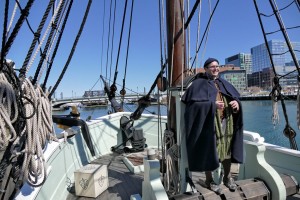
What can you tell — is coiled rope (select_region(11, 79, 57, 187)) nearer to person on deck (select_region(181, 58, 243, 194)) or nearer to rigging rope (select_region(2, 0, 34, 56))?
rigging rope (select_region(2, 0, 34, 56))

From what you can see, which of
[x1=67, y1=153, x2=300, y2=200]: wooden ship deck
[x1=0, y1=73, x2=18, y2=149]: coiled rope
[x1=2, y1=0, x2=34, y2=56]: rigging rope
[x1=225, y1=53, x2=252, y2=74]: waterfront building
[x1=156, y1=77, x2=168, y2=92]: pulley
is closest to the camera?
[x1=0, y1=73, x2=18, y2=149]: coiled rope

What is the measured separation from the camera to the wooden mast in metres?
2.98

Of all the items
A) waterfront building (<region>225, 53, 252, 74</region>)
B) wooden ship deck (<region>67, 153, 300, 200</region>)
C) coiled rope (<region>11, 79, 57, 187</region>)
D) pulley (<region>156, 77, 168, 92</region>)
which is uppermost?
waterfront building (<region>225, 53, 252, 74</region>)

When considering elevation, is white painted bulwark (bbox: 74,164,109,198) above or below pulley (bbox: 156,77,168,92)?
below

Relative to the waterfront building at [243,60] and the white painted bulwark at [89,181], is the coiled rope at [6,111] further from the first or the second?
the waterfront building at [243,60]

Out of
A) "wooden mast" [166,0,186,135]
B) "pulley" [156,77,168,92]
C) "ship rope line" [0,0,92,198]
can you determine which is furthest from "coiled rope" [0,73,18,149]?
"pulley" [156,77,168,92]

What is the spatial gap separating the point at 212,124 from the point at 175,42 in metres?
1.11

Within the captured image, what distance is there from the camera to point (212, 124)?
2.41m

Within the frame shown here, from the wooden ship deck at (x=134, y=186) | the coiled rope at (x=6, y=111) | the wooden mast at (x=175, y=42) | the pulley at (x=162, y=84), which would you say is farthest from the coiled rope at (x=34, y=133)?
the pulley at (x=162, y=84)

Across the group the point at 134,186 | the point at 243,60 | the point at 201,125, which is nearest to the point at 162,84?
the point at 201,125

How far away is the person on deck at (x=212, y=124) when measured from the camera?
2.39 meters

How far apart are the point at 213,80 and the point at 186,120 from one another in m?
0.52

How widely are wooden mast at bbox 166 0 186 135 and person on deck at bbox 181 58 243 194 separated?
44 cm

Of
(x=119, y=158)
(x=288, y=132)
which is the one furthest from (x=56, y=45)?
(x=288, y=132)
